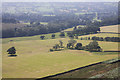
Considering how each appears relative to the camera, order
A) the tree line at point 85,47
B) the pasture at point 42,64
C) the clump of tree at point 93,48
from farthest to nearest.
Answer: the tree line at point 85,47
the clump of tree at point 93,48
the pasture at point 42,64

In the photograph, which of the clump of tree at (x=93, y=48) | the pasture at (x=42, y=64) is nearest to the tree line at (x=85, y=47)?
the clump of tree at (x=93, y=48)

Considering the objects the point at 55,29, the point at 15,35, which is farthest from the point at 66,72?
the point at 55,29

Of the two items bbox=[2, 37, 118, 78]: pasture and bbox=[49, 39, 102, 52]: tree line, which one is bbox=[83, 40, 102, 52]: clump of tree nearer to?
bbox=[49, 39, 102, 52]: tree line

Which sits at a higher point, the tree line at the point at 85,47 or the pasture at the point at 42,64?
the tree line at the point at 85,47

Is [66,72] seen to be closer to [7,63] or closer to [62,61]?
[62,61]

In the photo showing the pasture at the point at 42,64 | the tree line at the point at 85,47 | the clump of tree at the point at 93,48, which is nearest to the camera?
the pasture at the point at 42,64

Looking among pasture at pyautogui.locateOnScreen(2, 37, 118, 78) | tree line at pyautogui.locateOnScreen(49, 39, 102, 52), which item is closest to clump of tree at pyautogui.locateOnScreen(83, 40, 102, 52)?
tree line at pyautogui.locateOnScreen(49, 39, 102, 52)

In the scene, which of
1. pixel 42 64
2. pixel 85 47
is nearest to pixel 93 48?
pixel 85 47

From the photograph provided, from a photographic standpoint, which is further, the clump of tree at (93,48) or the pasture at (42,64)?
the clump of tree at (93,48)

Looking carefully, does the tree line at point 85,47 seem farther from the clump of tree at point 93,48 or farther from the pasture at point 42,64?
the pasture at point 42,64

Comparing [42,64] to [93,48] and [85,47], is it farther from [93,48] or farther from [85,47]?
[85,47]

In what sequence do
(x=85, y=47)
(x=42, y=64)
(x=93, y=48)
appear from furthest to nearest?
1. (x=85, y=47)
2. (x=93, y=48)
3. (x=42, y=64)
